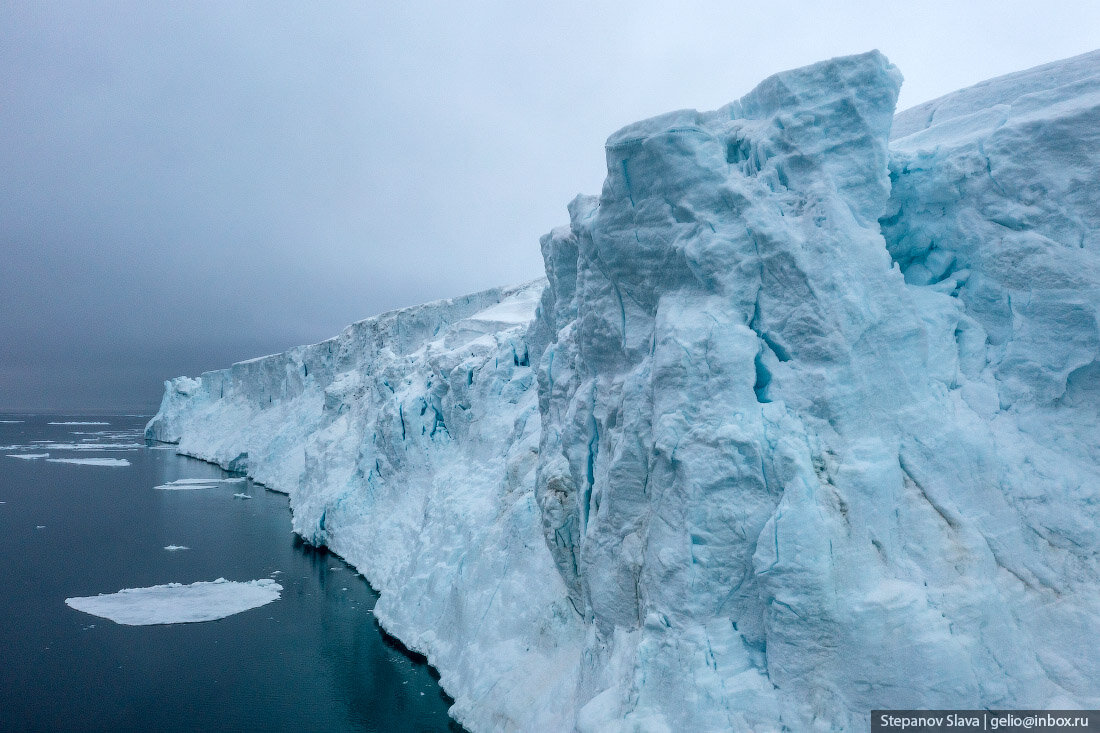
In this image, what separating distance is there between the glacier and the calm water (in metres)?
3.58

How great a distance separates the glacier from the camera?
6.53 m

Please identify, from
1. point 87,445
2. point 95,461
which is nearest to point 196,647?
point 95,461

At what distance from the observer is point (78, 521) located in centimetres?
2686

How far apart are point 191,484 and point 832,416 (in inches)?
1526

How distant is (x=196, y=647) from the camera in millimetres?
14547

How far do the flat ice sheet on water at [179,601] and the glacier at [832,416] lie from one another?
31.7ft

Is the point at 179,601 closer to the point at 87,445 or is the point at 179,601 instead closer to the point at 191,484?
the point at 191,484

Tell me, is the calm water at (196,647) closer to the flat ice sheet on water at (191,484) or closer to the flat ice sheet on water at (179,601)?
the flat ice sheet on water at (179,601)

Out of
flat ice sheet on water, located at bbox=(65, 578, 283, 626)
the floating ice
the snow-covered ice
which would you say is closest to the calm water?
flat ice sheet on water, located at bbox=(65, 578, 283, 626)

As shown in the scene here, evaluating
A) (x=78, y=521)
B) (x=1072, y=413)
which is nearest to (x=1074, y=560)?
(x=1072, y=413)

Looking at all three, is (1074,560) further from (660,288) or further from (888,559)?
(660,288)

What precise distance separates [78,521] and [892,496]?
104 feet

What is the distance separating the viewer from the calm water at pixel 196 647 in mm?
11688

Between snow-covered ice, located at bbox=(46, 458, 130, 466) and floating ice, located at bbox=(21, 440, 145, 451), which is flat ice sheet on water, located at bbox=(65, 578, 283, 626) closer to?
snow-covered ice, located at bbox=(46, 458, 130, 466)
